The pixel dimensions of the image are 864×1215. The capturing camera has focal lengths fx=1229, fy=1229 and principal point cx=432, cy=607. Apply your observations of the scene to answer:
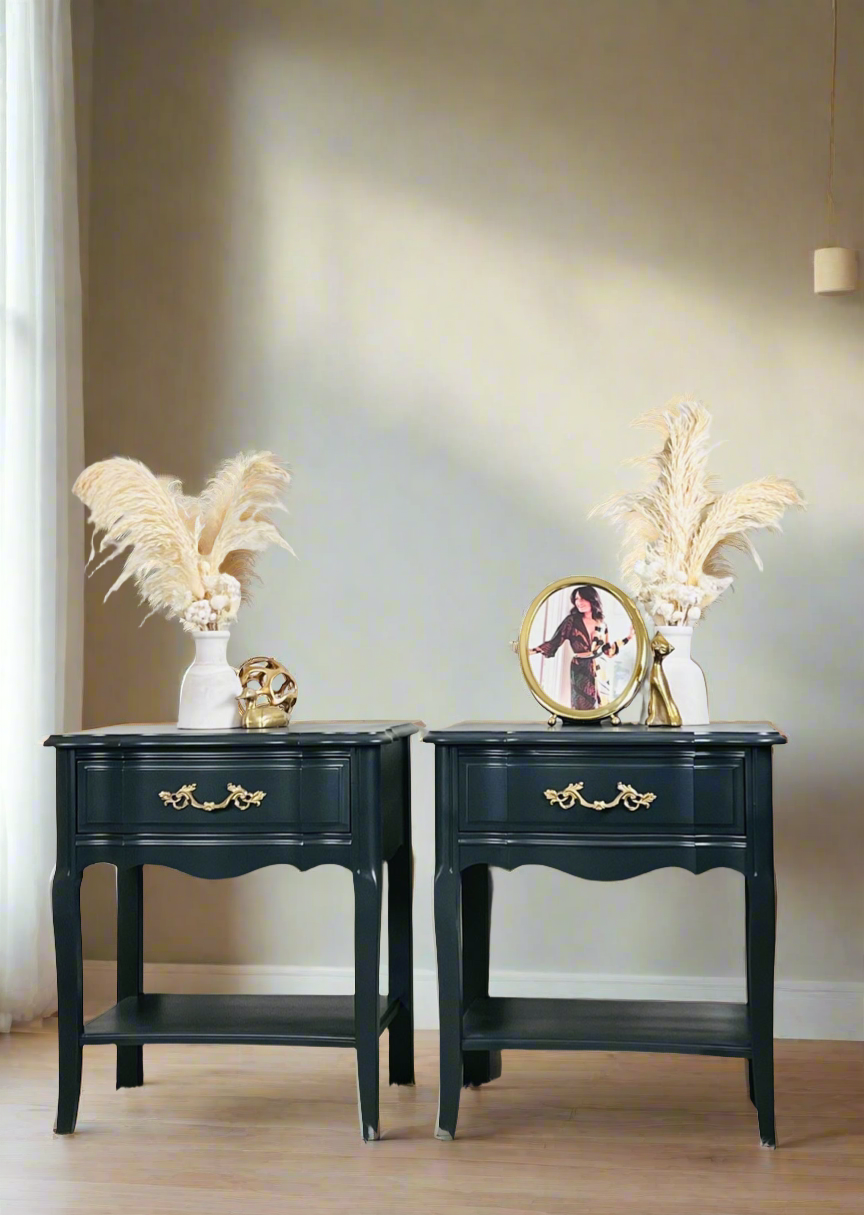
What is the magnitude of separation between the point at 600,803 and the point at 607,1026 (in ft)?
1.44

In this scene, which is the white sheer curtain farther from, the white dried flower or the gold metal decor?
the gold metal decor

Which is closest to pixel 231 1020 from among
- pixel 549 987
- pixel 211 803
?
pixel 211 803

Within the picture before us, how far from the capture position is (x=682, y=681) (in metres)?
2.51

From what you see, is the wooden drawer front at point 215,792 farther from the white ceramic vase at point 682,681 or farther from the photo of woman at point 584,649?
the white ceramic vase at point 682,681

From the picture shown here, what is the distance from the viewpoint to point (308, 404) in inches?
129

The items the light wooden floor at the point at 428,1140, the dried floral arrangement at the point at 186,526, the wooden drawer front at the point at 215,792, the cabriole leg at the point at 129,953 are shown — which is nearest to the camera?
the light wooden floor at the point at 428,1140

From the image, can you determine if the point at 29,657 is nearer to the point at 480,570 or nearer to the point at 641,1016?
the point at 480,570

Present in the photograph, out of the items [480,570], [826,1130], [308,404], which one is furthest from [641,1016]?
[308,404]

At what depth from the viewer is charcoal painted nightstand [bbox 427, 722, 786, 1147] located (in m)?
2.28

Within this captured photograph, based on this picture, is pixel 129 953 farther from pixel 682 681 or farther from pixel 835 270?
pixel 835 270

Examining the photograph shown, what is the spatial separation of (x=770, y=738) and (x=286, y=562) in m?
1.48

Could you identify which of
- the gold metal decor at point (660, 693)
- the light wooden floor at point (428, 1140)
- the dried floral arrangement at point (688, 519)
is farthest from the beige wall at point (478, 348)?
the gold metal decor at point (660, 693)

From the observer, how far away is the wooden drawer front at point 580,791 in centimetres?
231

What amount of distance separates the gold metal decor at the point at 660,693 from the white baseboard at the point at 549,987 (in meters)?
0.96
